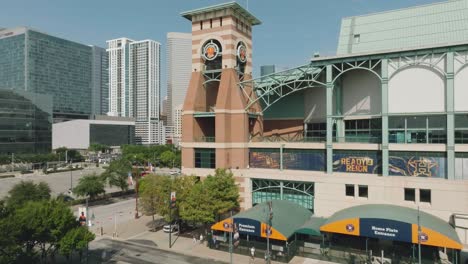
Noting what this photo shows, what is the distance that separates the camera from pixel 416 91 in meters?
35.3

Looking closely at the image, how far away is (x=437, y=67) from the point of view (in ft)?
112

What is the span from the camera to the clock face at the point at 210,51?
46594 mm

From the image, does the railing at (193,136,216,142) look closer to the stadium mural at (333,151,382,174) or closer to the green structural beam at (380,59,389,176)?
the stadium mural at (333,151,382,174)

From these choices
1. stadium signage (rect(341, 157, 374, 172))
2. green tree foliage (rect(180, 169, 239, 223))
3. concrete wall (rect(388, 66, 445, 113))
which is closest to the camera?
concrete wall (rect(388, 66, 445, 113))

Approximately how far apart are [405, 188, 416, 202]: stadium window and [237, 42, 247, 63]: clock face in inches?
1097

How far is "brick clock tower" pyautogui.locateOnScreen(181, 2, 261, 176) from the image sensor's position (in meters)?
44.1

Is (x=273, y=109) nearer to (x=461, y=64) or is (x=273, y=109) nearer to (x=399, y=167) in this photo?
(x=399, y=167)

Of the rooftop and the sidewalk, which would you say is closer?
the sidewalk

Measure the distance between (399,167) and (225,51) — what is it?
87.1ft

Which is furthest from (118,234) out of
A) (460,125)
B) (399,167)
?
(460,125)

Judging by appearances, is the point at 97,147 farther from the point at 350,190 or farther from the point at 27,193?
the point at 350,190

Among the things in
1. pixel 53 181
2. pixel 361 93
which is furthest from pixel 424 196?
pixel 53 181

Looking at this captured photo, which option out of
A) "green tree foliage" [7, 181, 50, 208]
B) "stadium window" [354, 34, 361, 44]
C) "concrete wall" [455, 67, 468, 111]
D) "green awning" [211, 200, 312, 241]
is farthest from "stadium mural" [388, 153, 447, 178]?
"green tree foliage" [7, 181, 50, 208]

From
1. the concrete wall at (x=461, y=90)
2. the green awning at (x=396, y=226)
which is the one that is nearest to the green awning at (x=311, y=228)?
the green awning at (x=396, y=226)
